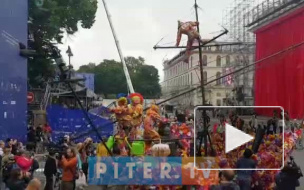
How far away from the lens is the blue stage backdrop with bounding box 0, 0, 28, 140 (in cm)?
1678

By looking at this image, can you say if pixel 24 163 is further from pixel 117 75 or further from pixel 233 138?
pixel 117 75

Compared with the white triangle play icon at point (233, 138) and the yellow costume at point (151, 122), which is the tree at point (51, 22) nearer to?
the yellow costume at point (151, 122)

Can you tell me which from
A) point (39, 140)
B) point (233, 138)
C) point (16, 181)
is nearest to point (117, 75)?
point (39, 140)

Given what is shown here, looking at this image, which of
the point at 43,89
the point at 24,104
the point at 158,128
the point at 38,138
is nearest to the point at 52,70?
the point at 43,89

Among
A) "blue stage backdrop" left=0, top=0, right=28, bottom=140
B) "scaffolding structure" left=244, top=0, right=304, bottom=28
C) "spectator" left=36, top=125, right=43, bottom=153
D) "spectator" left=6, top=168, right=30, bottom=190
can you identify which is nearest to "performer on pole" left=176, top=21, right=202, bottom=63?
"spectator" left=6, top=168, right=30, bottom=190

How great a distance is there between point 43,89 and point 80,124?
15.3 m

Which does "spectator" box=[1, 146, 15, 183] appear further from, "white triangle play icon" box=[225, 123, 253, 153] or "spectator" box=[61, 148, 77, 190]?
"white triangle play icon" box=[225, 123, 253, 153]

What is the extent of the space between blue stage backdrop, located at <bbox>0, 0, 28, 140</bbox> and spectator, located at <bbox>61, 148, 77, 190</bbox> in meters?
6.47

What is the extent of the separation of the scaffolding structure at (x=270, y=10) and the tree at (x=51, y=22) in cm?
1529

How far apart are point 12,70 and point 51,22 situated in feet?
54.7

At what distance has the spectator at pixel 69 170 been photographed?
10656mm

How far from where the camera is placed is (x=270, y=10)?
161 ft

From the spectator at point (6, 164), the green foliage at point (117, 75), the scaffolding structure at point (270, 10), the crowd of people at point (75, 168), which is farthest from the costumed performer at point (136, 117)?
the green foliage at point (117, 75)

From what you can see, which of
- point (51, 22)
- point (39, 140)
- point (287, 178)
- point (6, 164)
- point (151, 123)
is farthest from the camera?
point (51, 22)
